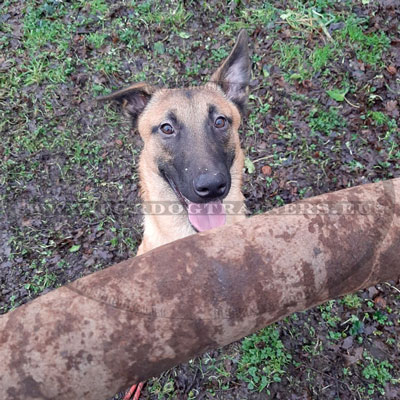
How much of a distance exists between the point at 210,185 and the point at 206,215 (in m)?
0.71

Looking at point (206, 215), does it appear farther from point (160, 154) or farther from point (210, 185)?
point (160, 154)

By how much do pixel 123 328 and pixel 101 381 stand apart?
205 mm

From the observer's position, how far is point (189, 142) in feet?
12.3

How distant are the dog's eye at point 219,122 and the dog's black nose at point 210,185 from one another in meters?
0.89

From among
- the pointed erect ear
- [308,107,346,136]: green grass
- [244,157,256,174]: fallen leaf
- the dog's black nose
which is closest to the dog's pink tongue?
the dog's black nose

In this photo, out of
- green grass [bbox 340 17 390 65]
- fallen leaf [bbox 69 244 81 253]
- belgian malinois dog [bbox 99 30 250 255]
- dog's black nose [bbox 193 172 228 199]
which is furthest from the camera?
green grass [bbox 340 17 390 65]

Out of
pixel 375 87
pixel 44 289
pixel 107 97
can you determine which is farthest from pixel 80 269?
pixel 375 87

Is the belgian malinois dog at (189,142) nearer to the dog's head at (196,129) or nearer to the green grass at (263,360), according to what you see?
the dog's head at (196,129)

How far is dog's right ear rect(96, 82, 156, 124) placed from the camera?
417cm

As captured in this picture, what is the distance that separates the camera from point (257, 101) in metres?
5.96

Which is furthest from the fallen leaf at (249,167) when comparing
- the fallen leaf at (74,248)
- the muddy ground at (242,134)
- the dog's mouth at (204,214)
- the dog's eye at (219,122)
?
the fallen leaf at (74,248)

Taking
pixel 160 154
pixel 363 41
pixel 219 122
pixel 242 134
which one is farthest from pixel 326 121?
pixel 160 154

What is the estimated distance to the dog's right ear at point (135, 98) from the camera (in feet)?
13.7

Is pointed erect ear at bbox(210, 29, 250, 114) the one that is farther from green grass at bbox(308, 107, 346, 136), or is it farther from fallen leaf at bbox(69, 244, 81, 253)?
fallen leaf at bbox(69, 244, 81, 253)
